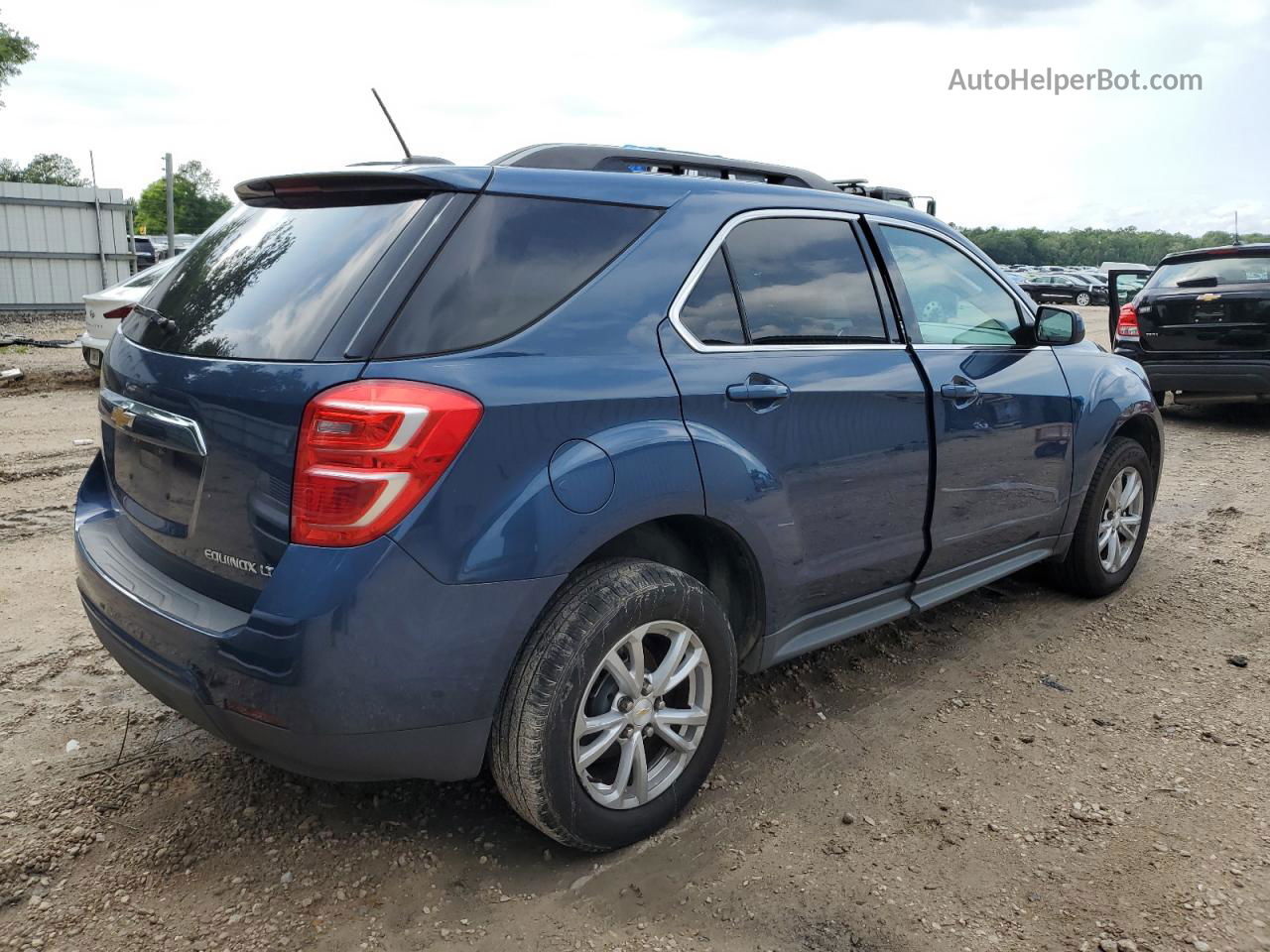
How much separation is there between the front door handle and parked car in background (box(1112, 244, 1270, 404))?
23.1 feet

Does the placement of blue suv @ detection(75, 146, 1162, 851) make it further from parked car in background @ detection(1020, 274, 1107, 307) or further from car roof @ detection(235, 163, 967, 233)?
parked car in background @ detection(1020, 274, 1107, 307)

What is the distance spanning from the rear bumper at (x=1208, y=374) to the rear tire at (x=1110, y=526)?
4.63 m

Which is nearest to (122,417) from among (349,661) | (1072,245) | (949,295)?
(349,661)

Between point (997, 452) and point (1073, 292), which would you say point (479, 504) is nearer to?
point (997, 452)

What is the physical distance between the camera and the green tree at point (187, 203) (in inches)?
3615

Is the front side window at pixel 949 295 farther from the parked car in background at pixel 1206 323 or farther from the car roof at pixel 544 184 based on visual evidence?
the parked car in background at pixel 1206 323

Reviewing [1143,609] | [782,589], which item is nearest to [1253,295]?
[1143,609]

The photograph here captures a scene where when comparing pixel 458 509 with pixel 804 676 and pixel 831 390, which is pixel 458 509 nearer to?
pixel 831 390

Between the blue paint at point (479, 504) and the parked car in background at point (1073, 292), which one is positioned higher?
the parked car in background at point (1073, 292)

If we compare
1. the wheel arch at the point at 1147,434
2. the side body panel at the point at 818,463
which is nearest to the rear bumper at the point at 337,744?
the side body panel at the point at 818,463

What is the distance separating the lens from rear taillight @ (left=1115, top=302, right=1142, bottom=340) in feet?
33.4

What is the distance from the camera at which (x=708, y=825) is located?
9.38ft

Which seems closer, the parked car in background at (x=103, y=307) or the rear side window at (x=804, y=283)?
the rear side window at (x=804, y=283)

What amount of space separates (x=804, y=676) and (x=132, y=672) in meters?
2.31
